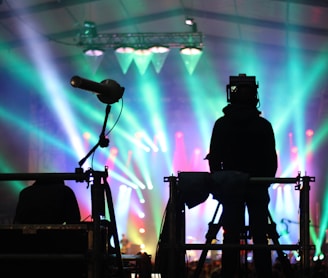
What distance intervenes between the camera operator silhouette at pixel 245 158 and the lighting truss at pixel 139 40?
997cm

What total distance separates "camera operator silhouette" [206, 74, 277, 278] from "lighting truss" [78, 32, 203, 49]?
9966 millimetres

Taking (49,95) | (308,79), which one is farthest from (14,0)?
(308,79)

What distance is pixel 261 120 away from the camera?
385 centimetres

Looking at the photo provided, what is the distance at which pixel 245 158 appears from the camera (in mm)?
3801

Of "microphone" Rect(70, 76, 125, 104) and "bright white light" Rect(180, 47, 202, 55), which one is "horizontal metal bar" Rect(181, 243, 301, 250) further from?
"bright white light" Rect(180, 47, 202, 55)

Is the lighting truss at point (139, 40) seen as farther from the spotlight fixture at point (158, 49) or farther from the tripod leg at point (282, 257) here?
the tripod leg at point (282, 257)

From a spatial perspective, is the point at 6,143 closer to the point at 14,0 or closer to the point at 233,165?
the point at 14,0

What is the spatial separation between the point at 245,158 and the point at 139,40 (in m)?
10.4

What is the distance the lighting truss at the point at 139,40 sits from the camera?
13797 millimetres

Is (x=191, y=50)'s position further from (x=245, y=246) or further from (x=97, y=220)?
(x=97, y=220)

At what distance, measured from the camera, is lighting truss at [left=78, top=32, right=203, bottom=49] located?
13797mm

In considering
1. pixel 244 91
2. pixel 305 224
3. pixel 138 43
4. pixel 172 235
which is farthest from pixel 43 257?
pixel 138 43

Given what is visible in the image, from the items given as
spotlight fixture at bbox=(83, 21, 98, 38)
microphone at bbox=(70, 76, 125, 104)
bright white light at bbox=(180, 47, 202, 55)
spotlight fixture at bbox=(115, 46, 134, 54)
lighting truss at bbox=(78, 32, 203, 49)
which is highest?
spotlight fixture at bbox=(83, 21, 98, 38)

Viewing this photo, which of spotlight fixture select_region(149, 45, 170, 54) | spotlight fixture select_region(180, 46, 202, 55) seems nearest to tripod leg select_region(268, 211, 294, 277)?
spotlight fixture select_region(180, 46, 202, 55)
